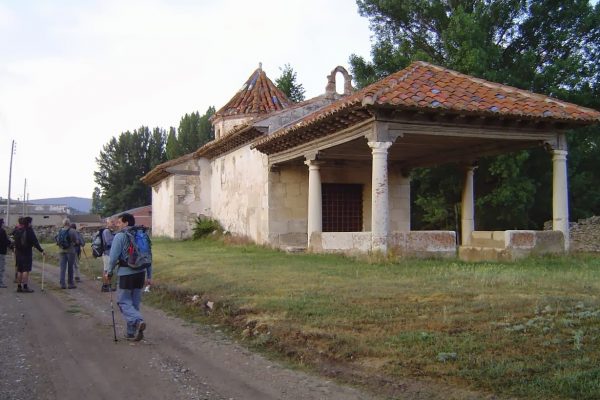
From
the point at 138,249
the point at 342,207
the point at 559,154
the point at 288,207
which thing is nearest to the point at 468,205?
the point at 342,207

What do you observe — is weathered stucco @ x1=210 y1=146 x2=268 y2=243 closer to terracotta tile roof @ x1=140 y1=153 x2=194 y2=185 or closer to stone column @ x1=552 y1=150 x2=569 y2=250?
terracotta tile roof @ x1=140 y1=153 x2=194 y2=185

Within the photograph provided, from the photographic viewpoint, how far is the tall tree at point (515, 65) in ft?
79.0

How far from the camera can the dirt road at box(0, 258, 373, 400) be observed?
5.00 metres

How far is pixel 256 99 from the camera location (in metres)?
25.8

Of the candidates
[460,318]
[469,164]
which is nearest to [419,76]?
[469,164]

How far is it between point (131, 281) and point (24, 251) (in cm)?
628

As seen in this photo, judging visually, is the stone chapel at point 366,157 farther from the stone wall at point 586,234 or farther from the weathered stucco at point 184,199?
the stone wall at point 586,234

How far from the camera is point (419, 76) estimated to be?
1425 cm

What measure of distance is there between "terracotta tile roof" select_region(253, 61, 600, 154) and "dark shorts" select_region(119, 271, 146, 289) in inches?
250

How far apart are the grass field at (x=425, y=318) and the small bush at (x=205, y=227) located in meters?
12.9

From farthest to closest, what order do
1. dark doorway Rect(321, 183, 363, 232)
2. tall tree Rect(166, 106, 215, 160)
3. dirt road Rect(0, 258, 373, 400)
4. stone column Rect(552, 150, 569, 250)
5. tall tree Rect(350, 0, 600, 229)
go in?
tall tree Rect(166, 106, 215, 160), tall tree Rect(350, 0, 600, 229), dark doorway Rect(321, 183, 363, 232), stone column Rect(552, 150, 569, 250), dirt road Rect(0, 258, 373, 400)

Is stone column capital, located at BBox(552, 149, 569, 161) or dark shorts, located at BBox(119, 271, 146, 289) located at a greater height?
stone column capital, located at BBox(552, 149, 569, 161)

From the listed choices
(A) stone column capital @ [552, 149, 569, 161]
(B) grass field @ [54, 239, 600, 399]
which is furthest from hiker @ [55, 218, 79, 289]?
(A) stone column capital @ [552, 149, 569, 161]

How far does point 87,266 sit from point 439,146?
418 inches
